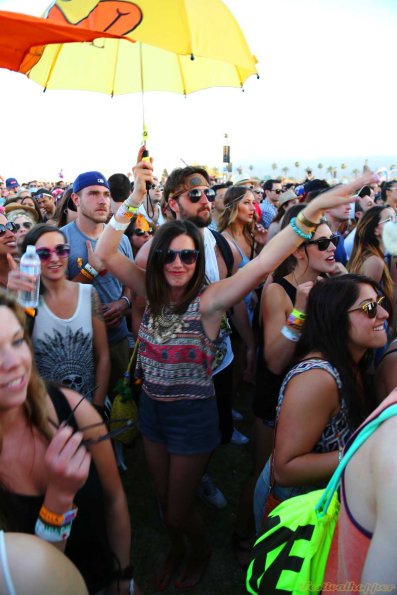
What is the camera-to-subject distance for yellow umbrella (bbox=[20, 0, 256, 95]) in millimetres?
2432

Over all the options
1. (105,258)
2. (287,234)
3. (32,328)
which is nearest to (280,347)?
(287,234)

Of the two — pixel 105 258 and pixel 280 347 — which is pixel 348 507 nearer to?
pixel 280 347

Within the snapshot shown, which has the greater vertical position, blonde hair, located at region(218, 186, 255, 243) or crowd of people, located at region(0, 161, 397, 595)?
blonde hair, located at region(218, 186, 255, 243)

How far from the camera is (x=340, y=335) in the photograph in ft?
6.31

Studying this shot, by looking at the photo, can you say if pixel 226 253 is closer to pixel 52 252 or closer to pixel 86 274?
pixel 86 274

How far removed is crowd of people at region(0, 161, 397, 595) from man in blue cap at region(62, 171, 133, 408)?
0.02 metres

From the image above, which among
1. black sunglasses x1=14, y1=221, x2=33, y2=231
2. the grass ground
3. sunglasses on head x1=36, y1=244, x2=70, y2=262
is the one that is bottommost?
the grass ground

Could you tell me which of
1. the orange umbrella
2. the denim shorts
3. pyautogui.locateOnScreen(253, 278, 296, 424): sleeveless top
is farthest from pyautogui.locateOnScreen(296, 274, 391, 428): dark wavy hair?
the orange umbrella

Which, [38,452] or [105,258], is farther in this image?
[105,258]

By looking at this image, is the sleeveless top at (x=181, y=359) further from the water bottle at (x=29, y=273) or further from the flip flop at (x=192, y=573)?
the flip flop at (x=192, y=573)

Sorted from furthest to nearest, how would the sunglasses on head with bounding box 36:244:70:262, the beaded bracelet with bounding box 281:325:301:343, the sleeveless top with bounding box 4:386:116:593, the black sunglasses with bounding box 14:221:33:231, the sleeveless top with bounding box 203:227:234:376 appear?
the black sunglasses with bounding box 14:221:33:231
the sleeveless top with bounding box 203:227:234:376
the sunglasses on head with bounding box 36:244:70:262
the beaded bracelet with bounding box 281:325:301:343
the sleeveless top with bounding box 4:386:116:593

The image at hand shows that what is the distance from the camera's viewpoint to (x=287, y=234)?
2.10 meters

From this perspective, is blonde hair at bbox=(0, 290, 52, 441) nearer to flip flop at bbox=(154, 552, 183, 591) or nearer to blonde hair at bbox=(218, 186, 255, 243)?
flip flop at bbox=(154, 552, 183, 591)

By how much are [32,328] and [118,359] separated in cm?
103
